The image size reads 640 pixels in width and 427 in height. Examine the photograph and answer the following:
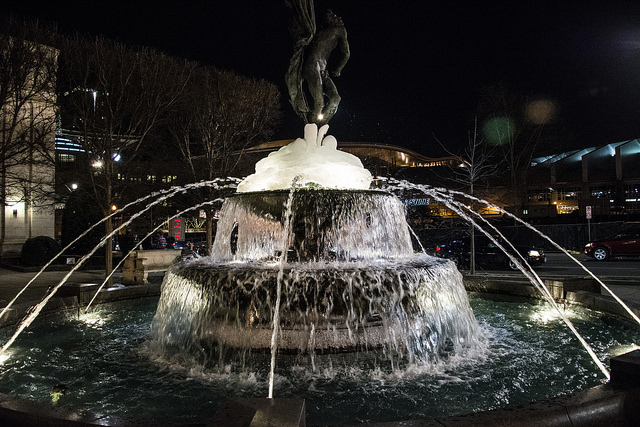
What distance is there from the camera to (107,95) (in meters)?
14.9

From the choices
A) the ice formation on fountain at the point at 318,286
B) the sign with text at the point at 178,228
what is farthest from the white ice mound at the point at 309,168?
the sign with text at the point at 178,228

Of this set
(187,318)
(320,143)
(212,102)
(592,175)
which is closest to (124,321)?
(187,318)

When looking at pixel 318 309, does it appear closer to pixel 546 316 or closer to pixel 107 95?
pixel 546 316

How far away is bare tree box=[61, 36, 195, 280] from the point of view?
14.9 metres

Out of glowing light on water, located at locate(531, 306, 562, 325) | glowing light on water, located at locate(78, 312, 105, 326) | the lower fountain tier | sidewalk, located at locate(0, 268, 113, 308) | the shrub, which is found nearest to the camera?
the lower fountain tier

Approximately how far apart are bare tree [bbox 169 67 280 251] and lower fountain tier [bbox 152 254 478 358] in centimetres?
1646

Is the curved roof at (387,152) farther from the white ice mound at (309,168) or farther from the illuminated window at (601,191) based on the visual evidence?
the white ice mound at (309,168)

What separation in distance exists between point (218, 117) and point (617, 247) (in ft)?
69.8

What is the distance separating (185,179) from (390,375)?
2361 cm

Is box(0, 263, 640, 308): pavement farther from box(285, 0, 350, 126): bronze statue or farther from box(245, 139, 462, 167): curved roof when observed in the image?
box(245, 139, 462, 167): curved roof

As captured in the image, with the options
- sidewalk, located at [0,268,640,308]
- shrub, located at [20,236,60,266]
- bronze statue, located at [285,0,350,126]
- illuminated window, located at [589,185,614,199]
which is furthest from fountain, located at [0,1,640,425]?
illuminated window, located at [589,185,614,199]

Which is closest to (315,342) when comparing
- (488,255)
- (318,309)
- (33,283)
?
(318,309)

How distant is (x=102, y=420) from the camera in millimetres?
2959

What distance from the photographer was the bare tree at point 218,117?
72.3ft
